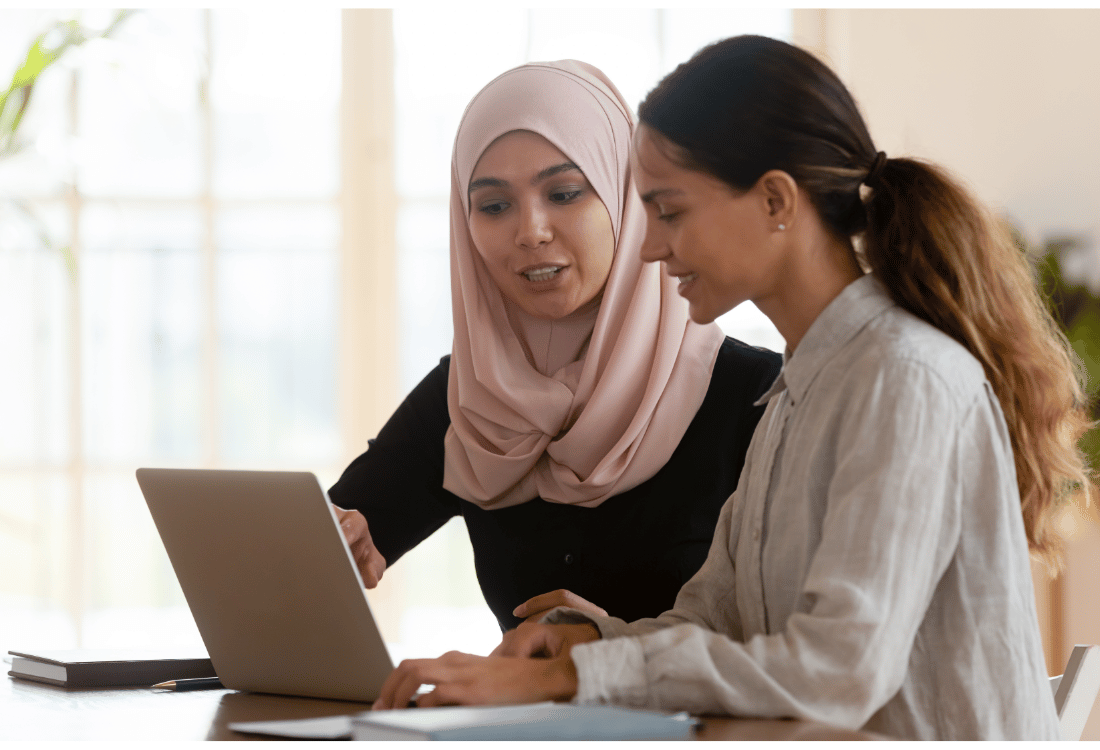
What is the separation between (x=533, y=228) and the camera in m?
1.55

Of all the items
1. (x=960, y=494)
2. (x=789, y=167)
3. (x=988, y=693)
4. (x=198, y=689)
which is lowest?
(x=198, y=689)

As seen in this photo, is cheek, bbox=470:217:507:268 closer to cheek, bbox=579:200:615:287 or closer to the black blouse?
cheek, bbox=579:200:615:287

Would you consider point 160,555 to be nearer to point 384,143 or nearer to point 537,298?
point 384,143

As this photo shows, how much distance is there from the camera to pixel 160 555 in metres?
3.98

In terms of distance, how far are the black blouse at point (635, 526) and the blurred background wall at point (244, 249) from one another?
231 cm

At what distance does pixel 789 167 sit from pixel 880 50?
3.22 meters

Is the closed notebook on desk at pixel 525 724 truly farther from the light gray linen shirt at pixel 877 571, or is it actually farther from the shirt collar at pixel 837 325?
the shirt collar at pixel 837 325

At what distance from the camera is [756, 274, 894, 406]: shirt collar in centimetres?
104

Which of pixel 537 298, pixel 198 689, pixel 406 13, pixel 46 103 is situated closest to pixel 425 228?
pixel 406 13

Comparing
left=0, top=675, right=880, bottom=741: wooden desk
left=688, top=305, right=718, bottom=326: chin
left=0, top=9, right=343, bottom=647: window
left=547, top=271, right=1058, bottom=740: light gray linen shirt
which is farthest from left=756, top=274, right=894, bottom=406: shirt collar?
left=0, top=9, right=343, bottom=647: window

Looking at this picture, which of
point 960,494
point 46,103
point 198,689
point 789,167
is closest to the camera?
point 960,494

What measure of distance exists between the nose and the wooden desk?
70cm

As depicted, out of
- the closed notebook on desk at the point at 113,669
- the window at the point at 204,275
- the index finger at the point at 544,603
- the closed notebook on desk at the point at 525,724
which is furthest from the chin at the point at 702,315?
the window at the point at 204,275

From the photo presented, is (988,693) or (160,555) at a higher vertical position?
(988,693)
